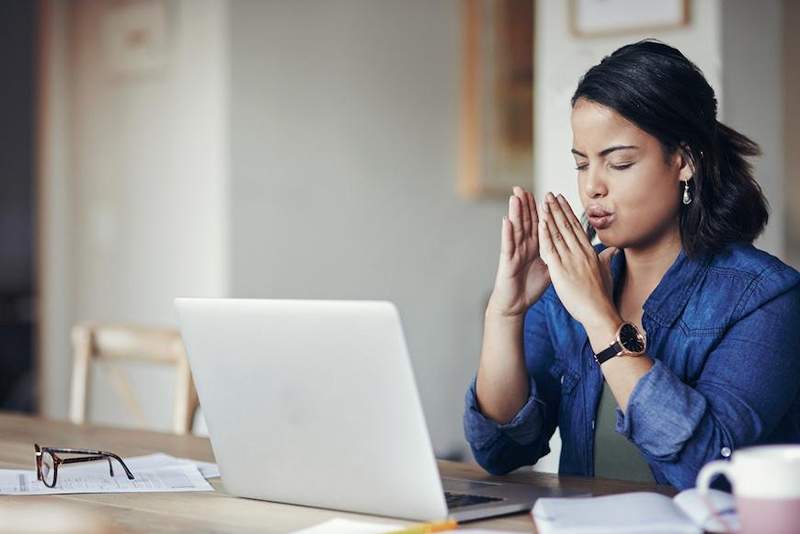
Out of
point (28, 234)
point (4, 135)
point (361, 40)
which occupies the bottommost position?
point (28, 234)

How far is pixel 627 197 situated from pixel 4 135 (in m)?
3.92

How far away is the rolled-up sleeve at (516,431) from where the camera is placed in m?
1.71

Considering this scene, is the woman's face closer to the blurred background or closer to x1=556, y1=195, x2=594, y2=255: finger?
x1=556, y1=195, x2=594, y2=255: finger

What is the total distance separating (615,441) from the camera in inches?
69.7

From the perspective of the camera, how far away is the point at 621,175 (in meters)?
1.68

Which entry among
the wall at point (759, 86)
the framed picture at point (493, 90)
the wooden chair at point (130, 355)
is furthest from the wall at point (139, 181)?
the wall at point (759, 86)

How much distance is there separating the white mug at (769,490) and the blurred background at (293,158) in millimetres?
2005

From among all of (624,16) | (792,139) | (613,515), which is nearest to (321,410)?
(613,515)

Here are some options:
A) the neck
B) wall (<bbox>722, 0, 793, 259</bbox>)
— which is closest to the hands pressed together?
the neck

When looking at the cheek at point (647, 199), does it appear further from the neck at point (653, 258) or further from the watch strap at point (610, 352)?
the watch strap at point (610, 352)

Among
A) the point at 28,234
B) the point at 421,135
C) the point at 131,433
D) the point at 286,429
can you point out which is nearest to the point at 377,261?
the point at 421,135

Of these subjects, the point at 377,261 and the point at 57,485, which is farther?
the point at 377,261

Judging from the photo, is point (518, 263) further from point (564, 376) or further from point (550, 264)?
point (564, 376)

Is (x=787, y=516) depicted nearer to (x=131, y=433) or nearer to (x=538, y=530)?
(x=538, y=530)
